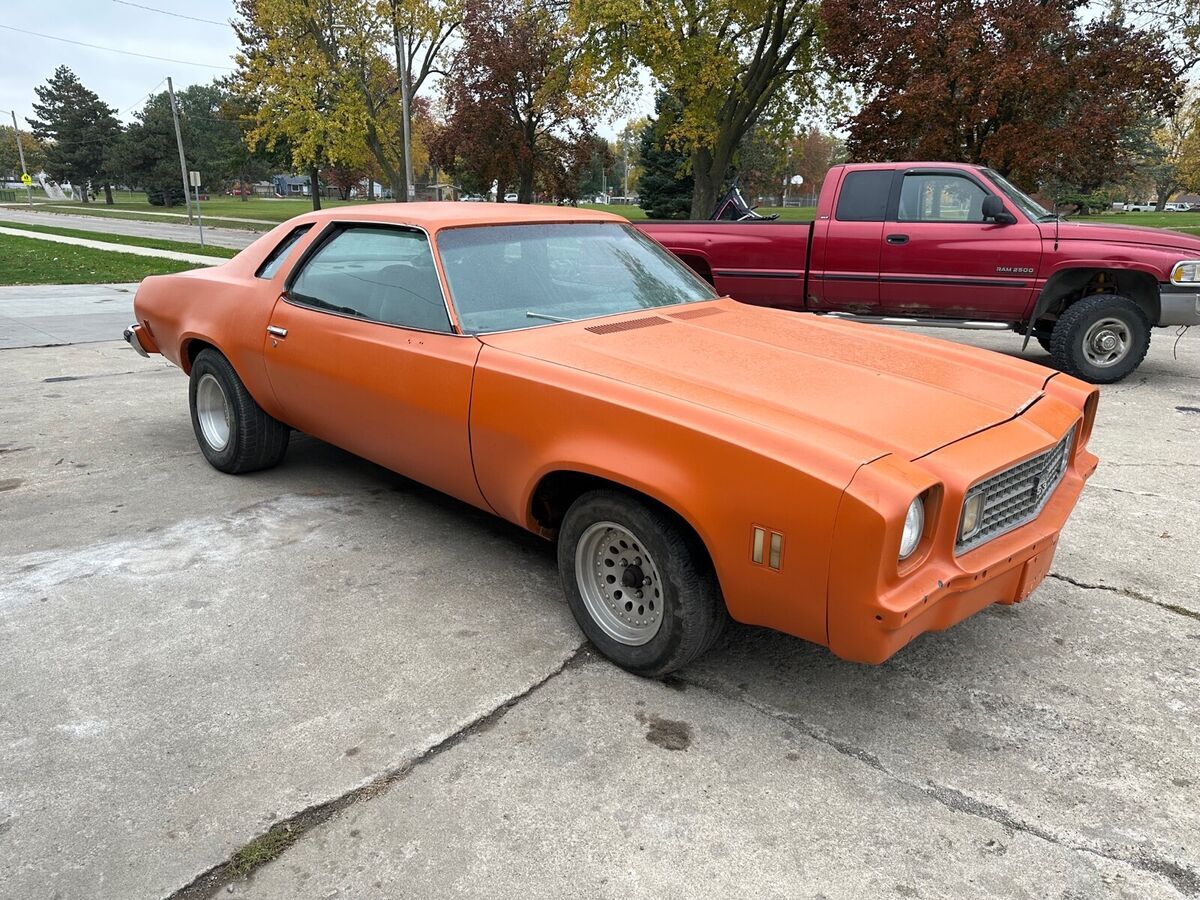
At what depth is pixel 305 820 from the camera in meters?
2.22

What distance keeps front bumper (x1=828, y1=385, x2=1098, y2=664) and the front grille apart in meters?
0.03

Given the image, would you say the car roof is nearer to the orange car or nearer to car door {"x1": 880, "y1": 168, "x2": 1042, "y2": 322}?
the orange car

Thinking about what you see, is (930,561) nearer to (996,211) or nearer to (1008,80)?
(996,211)

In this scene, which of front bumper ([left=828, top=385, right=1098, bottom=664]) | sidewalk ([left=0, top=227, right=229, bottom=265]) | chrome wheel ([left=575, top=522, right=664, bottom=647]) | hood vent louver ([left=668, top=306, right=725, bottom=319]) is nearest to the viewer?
front bumper ([left=828, top=385, right=1098, bottom=664])

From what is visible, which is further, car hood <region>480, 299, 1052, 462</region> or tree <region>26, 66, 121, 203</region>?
tree <region>26, 66, 121, 203</region>

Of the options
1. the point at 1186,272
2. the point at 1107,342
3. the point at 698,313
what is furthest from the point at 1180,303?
the point at 698,313

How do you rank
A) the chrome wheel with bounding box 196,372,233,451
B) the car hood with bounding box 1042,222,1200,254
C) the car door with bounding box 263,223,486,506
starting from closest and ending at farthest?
the car door with bounding box 263,223,486,506 → the chrome wheel with bounding box 196,372,233,451 → the car hood with bounding box 1042,222,1200,254

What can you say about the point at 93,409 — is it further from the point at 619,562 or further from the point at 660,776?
the point at 660,776

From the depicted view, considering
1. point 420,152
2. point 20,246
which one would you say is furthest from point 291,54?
point 420,152

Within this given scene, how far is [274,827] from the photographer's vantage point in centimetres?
219

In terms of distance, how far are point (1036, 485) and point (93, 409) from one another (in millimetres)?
6131

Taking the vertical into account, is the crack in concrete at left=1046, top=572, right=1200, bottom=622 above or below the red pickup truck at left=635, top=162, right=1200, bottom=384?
below

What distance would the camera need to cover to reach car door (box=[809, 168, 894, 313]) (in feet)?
25.6

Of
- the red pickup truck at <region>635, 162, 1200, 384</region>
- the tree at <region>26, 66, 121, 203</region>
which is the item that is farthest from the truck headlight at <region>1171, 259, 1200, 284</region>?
the tree at <region>26, 66, 121, 203</region>
